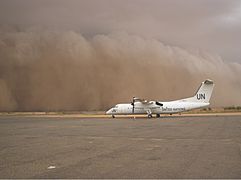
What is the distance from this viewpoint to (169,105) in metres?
58.6

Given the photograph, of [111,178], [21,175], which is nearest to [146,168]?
[111,178]

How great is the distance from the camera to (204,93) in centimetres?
6069

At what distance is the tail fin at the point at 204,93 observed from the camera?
59.9 metres

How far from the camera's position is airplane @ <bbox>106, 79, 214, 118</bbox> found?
2275 inches

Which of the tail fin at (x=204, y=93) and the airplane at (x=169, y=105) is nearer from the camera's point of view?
the airplane at (x=169, y=105)

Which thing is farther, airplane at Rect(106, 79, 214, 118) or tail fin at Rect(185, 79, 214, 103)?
tail fin at Rect(185, 79, 214, 103)

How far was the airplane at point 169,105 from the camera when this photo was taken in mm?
57781

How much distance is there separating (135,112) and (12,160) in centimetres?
5076

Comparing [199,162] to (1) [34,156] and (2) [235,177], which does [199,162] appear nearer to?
(2) [235,177]

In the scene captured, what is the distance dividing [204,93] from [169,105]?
25.9 feet

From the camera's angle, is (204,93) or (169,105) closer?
(169,105)

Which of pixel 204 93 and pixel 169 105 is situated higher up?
pixel 204 93

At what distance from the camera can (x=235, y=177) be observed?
8047 mm

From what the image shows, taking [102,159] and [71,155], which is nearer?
[102,159]
